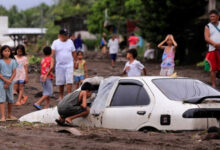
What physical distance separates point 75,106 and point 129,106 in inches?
51.7

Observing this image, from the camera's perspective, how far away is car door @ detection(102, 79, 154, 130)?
8.41 m

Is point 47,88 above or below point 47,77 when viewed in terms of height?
below

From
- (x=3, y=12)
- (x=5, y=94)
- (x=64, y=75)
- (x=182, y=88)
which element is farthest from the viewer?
(x=3, y=12)

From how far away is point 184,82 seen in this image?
898 cm

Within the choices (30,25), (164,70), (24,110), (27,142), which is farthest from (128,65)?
(30,25)

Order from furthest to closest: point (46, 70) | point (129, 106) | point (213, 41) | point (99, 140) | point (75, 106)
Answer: point (46, 70)
point (213, 41)
point (75, 106)
point (129, 106)
point (99, 140)

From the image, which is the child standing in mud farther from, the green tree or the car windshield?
the green tree

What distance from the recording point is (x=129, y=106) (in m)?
8.64

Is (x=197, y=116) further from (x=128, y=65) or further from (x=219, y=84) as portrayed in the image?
(x=219, y=84)

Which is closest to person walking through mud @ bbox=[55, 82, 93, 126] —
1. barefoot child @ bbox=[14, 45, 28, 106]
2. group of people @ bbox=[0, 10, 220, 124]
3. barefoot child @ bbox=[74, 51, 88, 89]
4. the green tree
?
group of people @ bbox=[0, 10, 220, 124]

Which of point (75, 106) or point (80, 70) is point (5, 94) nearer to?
point (75, 106)

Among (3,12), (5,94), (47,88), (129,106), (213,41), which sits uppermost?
(213,41)

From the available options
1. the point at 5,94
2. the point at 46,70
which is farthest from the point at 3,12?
the point at 5,94

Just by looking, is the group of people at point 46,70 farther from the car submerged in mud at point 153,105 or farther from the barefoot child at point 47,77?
the car submerged in mud at point 153,105
